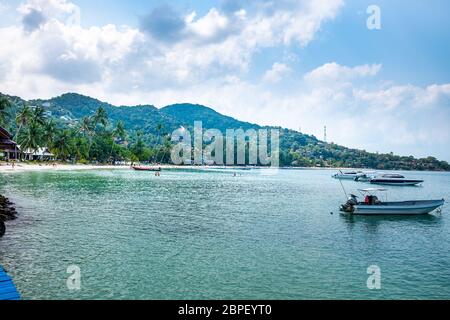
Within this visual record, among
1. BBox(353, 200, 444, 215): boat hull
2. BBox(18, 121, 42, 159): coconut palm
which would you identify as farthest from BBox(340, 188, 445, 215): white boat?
BBox(18, 121, 42, 159): coconut palm

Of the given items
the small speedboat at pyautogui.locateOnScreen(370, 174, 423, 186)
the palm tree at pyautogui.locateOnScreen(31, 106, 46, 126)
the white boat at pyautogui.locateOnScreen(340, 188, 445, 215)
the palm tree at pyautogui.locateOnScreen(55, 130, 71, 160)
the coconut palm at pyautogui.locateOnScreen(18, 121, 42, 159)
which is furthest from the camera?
the palm tree at pyautogui.locateOnScreen(55, 130, 71, 160)

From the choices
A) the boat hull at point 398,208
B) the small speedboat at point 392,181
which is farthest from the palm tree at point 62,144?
the boat hull at point 398,208

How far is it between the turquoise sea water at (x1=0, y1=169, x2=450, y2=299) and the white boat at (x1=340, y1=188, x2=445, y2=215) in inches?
45.8

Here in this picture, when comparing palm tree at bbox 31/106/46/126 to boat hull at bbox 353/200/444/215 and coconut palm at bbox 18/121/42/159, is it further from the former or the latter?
boat hull at bbox 353/200/444/215

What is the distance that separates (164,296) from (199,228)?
13124 mm

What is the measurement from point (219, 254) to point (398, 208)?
24060mm

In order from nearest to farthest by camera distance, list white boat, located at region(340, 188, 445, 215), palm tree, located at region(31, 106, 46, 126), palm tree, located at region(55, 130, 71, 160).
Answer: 1. white boat, located at region(340, 188, 445, 215)
2. palm tree, located at region(31, 106, 46, 126)
3. palm tree, located at region(55, 130, 71, 160)

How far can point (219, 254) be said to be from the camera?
19.6 metres

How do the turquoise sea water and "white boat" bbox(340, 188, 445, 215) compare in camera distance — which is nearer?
the turquoise sea water

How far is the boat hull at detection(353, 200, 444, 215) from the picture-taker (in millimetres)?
34531

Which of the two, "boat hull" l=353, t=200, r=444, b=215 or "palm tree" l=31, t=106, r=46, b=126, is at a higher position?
"palm tree" l=31, t=106, r=46, b=126

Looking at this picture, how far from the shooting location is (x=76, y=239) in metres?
21.7

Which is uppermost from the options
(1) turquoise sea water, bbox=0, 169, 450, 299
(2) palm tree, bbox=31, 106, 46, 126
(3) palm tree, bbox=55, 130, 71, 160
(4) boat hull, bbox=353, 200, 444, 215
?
(2) palm tree, bbox=31, 106, 46, 126

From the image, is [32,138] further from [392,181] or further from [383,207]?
[392,181]
